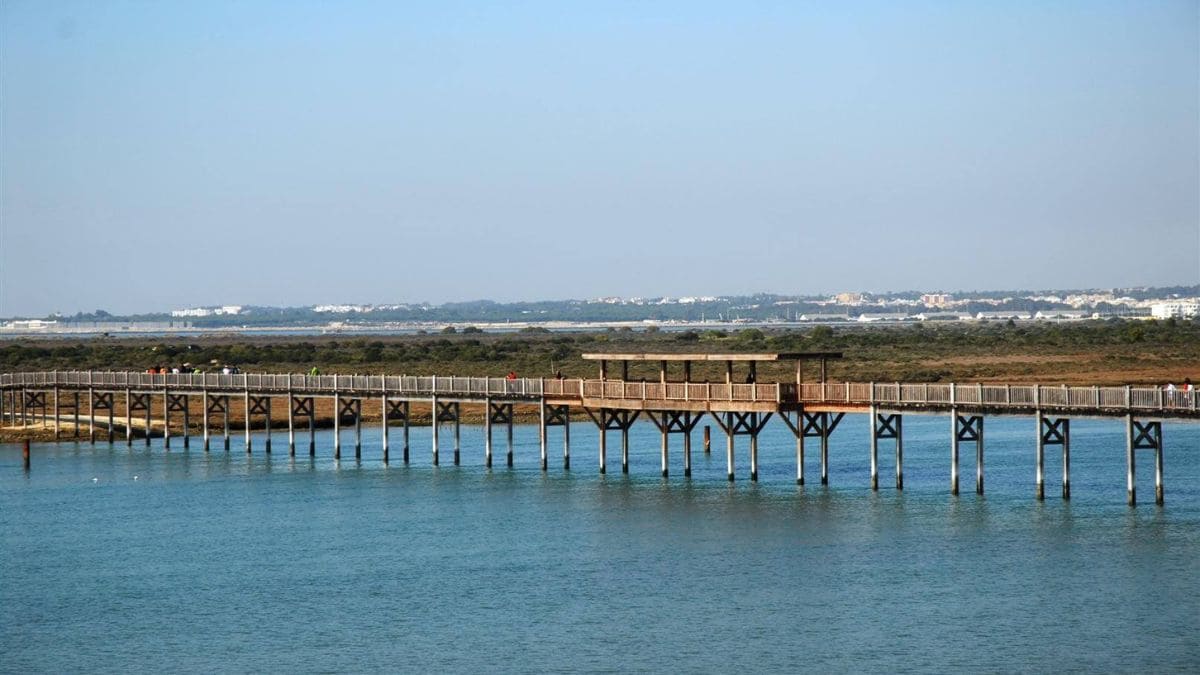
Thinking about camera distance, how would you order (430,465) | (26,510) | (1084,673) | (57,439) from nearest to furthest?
1. (1084,673)
2. (26,510)
3. (430,465)
4. (57,439)

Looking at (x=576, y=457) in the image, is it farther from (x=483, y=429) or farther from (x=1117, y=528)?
(x=1117, y=528)

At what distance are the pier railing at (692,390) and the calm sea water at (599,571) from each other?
9.85 feet

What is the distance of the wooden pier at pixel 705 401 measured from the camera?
52406 mm

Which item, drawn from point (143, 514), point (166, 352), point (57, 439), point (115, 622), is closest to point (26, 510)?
point (143, 514)

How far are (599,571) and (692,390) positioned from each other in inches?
662

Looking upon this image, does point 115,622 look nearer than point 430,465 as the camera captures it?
Yes

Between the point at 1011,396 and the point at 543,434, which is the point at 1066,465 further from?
the point at 543,434

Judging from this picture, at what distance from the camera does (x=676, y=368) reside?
134m

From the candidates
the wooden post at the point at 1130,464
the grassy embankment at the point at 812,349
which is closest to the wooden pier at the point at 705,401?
the wooden post at the point at 1130,464

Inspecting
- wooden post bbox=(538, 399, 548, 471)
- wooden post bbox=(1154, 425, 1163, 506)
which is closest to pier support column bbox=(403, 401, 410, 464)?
wooden post bbox=(538, 399, 548, 471)

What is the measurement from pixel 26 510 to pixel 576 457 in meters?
22.2

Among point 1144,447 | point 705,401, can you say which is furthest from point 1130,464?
point 705,401

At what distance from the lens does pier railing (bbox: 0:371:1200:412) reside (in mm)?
51344

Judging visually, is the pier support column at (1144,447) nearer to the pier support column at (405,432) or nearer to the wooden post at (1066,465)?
the wooden post at (1066,465)
